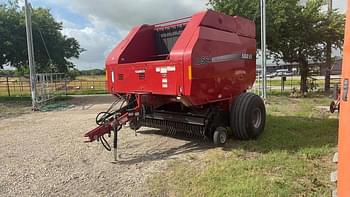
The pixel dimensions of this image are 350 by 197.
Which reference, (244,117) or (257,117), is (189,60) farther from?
(257,117)

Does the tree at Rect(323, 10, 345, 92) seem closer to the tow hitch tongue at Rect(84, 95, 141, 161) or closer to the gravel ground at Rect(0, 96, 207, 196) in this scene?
the gravel ground at Rect(0, 96, 207, 196)

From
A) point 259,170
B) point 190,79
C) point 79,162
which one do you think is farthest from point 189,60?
point 79,162

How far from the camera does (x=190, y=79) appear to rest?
15.0ft

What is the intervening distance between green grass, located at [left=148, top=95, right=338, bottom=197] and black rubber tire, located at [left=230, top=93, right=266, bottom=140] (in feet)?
0.58

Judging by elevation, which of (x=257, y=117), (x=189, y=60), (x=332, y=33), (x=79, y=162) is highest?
(x=332, y=33)

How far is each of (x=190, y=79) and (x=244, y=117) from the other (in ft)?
5.09

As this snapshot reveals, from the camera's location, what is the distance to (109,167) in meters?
4.45

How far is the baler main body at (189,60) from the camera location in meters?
4.70

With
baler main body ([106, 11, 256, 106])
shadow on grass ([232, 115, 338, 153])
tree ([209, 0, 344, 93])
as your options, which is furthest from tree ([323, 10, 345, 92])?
baler main body ([106, 11, 256, 106])

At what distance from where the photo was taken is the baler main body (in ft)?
15.4

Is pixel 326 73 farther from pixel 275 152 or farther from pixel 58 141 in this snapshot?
pixel 58 141

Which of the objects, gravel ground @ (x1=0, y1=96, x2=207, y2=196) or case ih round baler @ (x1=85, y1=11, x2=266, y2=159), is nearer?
gravel ground @ (x1=0, y1=96, x2=207, y2=196)

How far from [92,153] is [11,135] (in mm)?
3098

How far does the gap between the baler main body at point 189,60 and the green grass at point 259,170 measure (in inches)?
40.2
